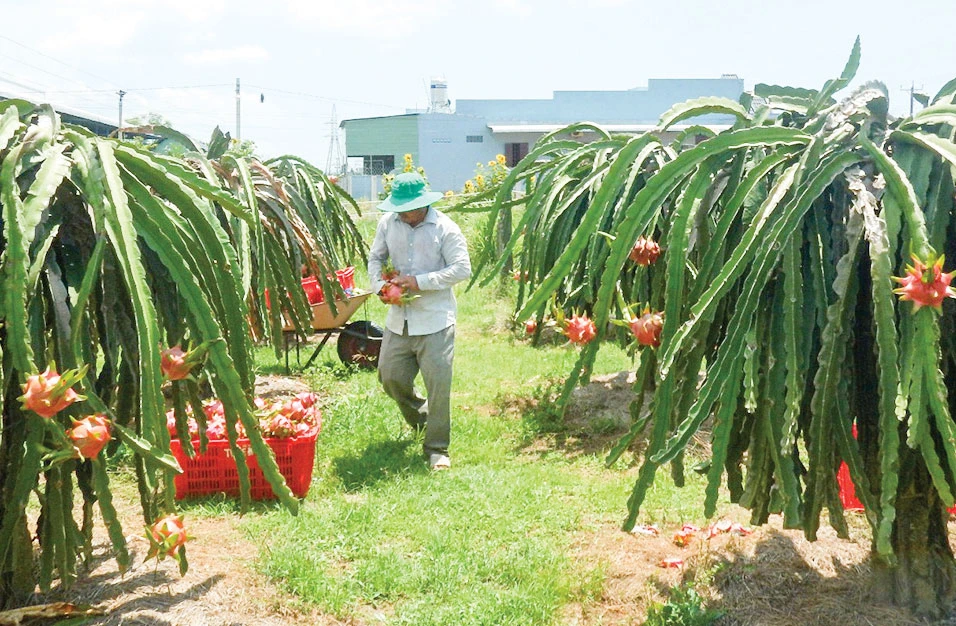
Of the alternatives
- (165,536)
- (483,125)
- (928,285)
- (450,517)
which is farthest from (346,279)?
(483,125)

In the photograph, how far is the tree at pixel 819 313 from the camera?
2406mm

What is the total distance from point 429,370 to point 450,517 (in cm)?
117

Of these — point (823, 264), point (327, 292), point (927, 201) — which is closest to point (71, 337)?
point (823, 264)

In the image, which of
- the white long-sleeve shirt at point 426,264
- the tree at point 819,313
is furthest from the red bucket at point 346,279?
the tree at point 819,313

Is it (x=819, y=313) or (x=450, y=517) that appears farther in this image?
(x=450, y=517)

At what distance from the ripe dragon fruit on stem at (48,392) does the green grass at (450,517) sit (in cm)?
173

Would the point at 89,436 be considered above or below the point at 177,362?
below

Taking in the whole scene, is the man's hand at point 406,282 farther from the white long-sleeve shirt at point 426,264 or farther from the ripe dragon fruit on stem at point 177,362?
the ripe dragon fruit on stem at point 177,362

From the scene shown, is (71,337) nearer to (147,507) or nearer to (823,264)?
(147,507)

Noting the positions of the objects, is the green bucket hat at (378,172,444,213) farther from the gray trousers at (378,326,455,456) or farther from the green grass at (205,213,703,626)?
the green grass at (205,213,703,626)

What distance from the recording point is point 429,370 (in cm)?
563

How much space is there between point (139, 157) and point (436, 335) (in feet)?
10.0

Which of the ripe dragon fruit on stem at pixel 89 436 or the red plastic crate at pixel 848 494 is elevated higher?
the ripe dragon fruit on stem at pixel 89 436

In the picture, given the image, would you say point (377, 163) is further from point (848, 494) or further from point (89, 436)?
point (89, 436)
